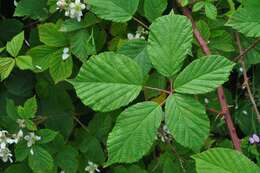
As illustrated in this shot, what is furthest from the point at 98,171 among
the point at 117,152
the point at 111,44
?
the point at 117,152

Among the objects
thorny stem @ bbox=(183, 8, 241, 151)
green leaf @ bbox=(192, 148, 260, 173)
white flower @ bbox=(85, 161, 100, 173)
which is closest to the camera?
green leaf @ bbox=(192, 148, 260, 173)

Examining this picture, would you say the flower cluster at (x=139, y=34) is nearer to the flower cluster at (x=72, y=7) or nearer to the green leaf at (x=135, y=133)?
the flower cluster at (x=72, y=7)

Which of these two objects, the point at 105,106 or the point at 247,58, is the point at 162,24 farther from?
the point at 247,58

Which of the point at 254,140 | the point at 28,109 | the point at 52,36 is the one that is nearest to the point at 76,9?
the point at 52,36

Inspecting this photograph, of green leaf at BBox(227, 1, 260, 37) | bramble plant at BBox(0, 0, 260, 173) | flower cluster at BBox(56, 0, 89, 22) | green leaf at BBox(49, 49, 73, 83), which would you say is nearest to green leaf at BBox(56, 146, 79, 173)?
bramble plant at BBox(0, 0, 260, 173)

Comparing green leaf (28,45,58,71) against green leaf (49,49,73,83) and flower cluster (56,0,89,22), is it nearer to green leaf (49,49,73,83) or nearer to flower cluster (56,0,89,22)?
green leaf (49,49,73,83)

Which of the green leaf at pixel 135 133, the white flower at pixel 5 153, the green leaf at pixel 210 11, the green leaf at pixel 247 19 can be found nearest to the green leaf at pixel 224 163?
the green leaf at pixel 135 133
